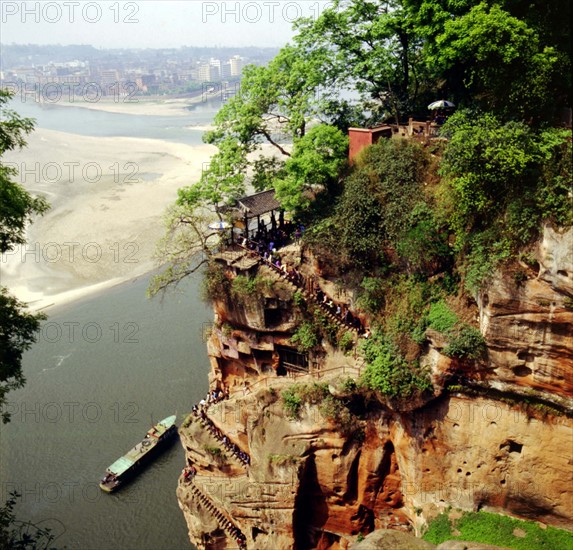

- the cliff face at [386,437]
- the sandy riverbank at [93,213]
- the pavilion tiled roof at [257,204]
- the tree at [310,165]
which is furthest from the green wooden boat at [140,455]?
the sandy riverbank at [93,213]

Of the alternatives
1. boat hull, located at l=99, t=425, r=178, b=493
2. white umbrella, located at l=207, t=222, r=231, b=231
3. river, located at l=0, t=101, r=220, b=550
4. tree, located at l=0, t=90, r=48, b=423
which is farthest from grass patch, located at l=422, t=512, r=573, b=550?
boat hull, located at l=99, t=425, r=178, b=493

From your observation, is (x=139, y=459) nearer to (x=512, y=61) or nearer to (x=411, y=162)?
(x=411, y=162)

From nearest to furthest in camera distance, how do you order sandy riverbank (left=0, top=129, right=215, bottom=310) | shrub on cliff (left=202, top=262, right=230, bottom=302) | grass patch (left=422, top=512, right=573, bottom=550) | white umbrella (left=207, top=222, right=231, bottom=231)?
grass patch (left=422, top=512, right=573, bottom=550) < shrub on cliff (left=202, top=262, right=230, bottom=302) < white umbrella (left=207, top=222, right=231, bottom=231) < sandy riverbank (left=0, top=129, right=215, bottom=310)

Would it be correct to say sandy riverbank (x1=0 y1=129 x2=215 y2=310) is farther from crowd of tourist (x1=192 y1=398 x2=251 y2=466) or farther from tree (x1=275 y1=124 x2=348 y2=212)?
tree (x1=275 y1=124 x2=348 y2=212)

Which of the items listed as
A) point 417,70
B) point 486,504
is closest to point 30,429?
point 486,504

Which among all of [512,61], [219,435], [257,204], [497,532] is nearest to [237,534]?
[219,435]

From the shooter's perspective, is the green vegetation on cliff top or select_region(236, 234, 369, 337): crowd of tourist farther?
select_region(236, 234, 369, 337): crowd of tourist

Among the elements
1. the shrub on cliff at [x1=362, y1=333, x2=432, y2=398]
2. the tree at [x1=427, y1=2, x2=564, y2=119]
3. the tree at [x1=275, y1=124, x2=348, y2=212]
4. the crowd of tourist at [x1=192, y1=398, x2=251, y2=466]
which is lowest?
the crowd of tourist at [x1=192, y1=398, x2=251, y2=466]

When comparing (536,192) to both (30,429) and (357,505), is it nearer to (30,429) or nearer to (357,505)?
(357,505)
